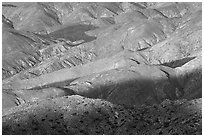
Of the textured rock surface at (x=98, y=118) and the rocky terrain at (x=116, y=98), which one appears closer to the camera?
the textured rock surface at (x=98, y=118)

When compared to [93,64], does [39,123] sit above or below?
above

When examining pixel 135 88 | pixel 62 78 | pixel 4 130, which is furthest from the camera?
pixel 62 78

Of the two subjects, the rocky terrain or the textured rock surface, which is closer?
the textured rock surface

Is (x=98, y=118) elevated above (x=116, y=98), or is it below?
above

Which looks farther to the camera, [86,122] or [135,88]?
[135,88]

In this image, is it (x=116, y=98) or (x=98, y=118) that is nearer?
(x=98, y=118)

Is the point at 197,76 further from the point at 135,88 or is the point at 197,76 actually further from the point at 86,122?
the point at 86,122

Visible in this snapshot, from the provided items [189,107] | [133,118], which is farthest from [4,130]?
[189,107]

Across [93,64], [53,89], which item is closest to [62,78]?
[93,64]

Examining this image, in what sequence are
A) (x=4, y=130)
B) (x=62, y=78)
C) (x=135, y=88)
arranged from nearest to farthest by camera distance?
(x=4, y=130), (x=135, y=88), (x=62, y=78)
